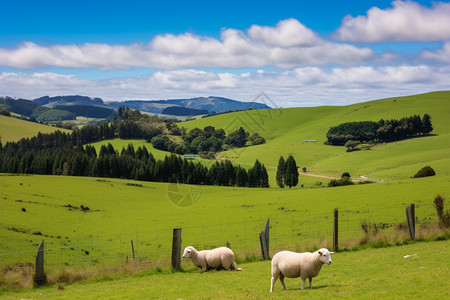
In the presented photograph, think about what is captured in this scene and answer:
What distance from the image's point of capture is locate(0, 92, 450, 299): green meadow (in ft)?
45.2

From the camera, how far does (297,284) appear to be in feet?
45.4

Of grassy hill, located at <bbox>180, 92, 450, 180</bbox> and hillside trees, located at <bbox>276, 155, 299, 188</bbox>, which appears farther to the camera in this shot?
grassy hill, located at <bbox>180, 92, 450, 180</bbox>

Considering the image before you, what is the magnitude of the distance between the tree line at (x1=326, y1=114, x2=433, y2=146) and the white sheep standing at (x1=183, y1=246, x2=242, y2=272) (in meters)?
150

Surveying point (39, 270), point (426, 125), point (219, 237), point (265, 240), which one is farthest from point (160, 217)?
point (426, 125)

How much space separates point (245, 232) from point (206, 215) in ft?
47.7

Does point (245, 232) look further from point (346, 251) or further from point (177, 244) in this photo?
point (177, 244)

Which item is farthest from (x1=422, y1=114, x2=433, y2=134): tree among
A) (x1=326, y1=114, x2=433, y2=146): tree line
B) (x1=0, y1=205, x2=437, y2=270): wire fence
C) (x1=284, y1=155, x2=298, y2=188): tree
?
(x1=0, y1=205, x2=437, y2=270): wire fence

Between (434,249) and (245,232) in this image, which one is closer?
(434,249)

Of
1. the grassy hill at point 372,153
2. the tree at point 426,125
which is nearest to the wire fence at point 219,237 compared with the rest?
the grassy hill at point 372,153

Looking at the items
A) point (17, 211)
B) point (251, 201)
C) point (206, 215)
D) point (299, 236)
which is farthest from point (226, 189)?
point (299, 236)

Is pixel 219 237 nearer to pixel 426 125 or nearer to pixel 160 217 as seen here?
pixel 160 217

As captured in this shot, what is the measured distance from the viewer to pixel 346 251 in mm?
20516

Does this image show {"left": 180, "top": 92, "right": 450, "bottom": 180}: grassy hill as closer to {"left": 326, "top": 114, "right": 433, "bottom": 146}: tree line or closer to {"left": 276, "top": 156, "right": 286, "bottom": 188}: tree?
{"left": 326, "top": 114, "right": 433, "bottom": 146}: tree line

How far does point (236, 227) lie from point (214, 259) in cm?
2952
